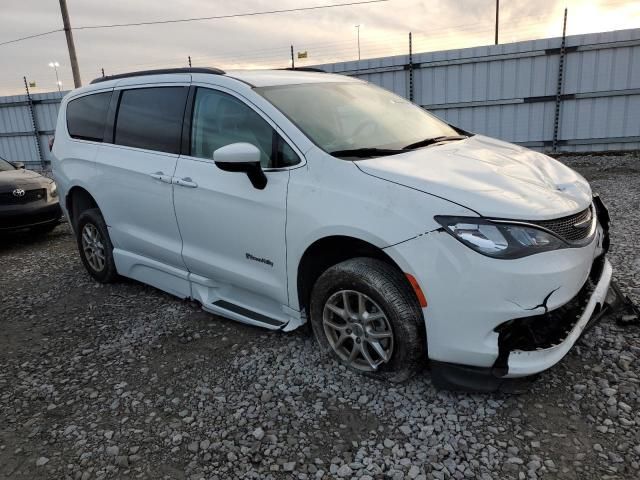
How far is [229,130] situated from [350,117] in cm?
82

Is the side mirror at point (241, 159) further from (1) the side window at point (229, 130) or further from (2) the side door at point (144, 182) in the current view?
(2) the side door at point (144, 182)

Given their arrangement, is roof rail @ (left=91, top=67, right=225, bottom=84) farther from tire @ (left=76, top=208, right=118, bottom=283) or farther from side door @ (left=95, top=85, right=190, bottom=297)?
tire @ (left=76, top=208, right=118, bottom=283)

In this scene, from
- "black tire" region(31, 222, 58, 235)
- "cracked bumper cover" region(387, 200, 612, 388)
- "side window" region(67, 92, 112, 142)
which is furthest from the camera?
"black tire" region(31, 222, 58, 235)

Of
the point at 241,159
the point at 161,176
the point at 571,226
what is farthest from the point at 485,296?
the point at 161,176

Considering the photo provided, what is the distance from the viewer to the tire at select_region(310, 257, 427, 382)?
106 inches

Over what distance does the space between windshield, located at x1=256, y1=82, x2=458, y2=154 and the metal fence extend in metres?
8.20

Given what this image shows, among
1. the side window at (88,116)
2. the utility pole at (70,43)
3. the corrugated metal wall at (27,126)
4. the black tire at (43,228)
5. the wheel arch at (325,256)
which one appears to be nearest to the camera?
the wheel arch at (325,256)

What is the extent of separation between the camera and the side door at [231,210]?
3.13 meters

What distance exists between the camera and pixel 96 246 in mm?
4848

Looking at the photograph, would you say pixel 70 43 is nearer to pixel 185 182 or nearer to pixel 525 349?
pixel 185 182

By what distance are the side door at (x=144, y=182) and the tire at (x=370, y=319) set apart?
138cm

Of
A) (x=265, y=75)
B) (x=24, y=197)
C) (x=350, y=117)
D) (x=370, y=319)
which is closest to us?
(x=370, y=319)

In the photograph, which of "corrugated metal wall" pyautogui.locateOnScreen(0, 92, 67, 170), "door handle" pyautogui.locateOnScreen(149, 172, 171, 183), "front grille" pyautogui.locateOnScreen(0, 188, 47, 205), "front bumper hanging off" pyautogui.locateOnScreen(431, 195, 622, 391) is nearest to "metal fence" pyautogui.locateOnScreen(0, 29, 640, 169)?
"front grille" pyautogui.locateOnScreen(0, 188, 47, 205)

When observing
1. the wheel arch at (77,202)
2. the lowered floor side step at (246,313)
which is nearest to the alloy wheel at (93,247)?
the wheel arch at (77,202)
